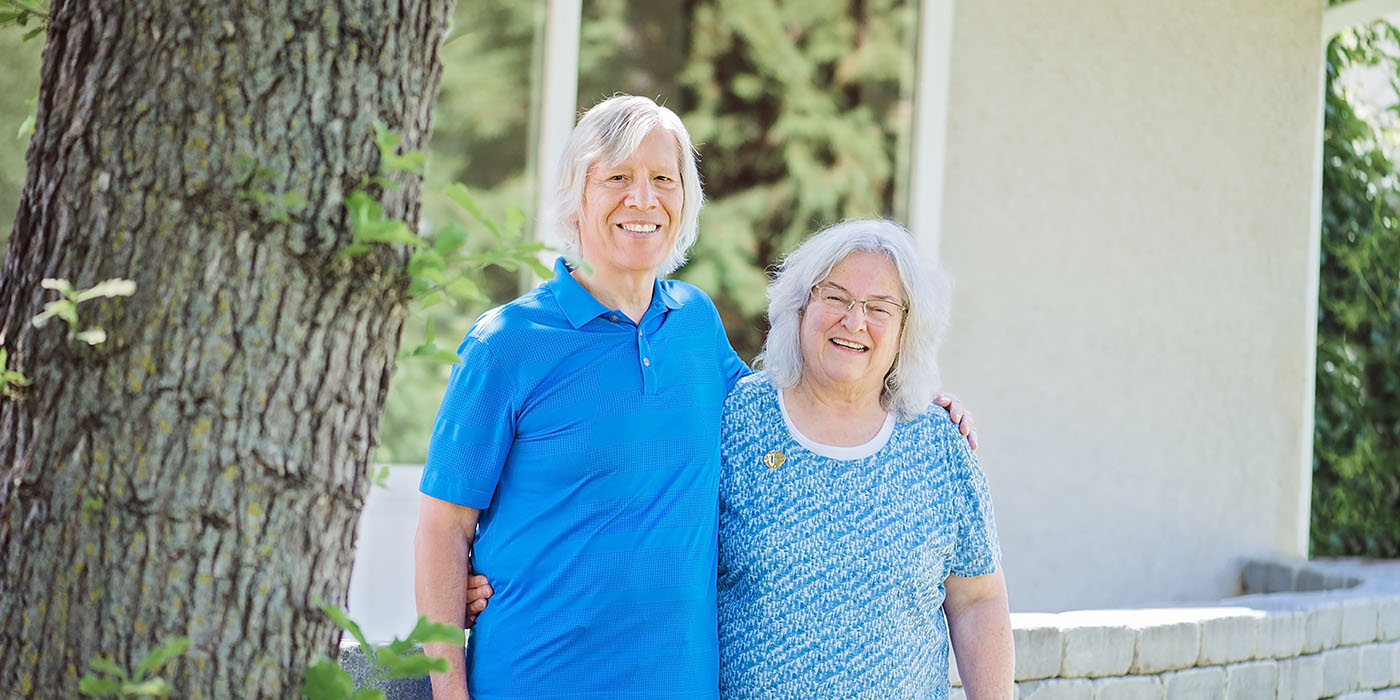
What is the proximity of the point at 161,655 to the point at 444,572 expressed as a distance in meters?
0.94

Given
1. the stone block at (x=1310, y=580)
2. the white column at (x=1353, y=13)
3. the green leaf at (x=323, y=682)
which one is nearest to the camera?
the green leaf at (x=323, y=682)

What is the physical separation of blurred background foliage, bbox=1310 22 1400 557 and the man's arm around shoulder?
17.6ft

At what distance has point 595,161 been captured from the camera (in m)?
2.17

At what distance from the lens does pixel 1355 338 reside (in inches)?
251

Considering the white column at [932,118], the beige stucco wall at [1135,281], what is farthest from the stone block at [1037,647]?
the white column at [932,118]

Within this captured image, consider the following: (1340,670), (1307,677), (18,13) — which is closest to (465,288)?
(18,13)

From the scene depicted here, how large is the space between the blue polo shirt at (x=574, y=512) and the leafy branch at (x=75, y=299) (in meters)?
0.86

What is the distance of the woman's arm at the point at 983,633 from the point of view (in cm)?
232

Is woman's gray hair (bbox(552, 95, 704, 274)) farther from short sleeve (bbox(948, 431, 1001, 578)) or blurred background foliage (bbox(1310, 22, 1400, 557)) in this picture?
blurred background foliage (bbox(1310, 22, 1400, 557))

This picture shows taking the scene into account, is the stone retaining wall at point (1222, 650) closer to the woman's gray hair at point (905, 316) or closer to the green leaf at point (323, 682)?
the woman's gray hair at point (905, 316)

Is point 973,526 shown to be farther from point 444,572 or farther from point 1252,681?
point 1252,681

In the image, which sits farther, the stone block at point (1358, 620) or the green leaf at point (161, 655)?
the stone block at point (1358, 620)

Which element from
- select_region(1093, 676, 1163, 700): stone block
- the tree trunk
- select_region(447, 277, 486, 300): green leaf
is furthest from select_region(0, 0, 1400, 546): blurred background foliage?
select_region(447, 277, 486, 300): green leaf

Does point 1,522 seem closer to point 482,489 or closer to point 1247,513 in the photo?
point 482,489
